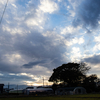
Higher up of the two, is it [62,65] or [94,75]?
[62,65]

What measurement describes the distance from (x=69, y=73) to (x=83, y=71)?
995cm

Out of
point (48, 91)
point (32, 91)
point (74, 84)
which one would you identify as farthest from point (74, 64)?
point (32, 91)

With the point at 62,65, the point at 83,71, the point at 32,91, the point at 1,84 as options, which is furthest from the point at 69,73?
the point at 1,84

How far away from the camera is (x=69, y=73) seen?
6094 cm

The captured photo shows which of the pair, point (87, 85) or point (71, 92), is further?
point (87, 85)

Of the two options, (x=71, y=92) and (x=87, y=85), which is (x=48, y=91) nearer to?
(x=71, y=92)

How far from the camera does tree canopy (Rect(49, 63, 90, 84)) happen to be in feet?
199

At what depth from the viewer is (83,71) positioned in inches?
2621

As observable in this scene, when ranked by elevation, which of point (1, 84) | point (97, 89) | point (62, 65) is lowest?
point (97, 89)

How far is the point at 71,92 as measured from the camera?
52656mm

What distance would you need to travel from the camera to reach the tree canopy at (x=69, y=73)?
60.8 meters

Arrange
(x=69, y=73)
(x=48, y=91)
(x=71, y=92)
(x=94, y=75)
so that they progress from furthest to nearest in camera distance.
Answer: (x=94, y=75)
(x=69, y=73)
(x=48, y=91)
(x=71, y=92)

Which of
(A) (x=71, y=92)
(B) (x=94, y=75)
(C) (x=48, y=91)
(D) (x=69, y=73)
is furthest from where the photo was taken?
(B) (x=94, y=75)

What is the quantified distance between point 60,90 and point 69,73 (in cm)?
902
